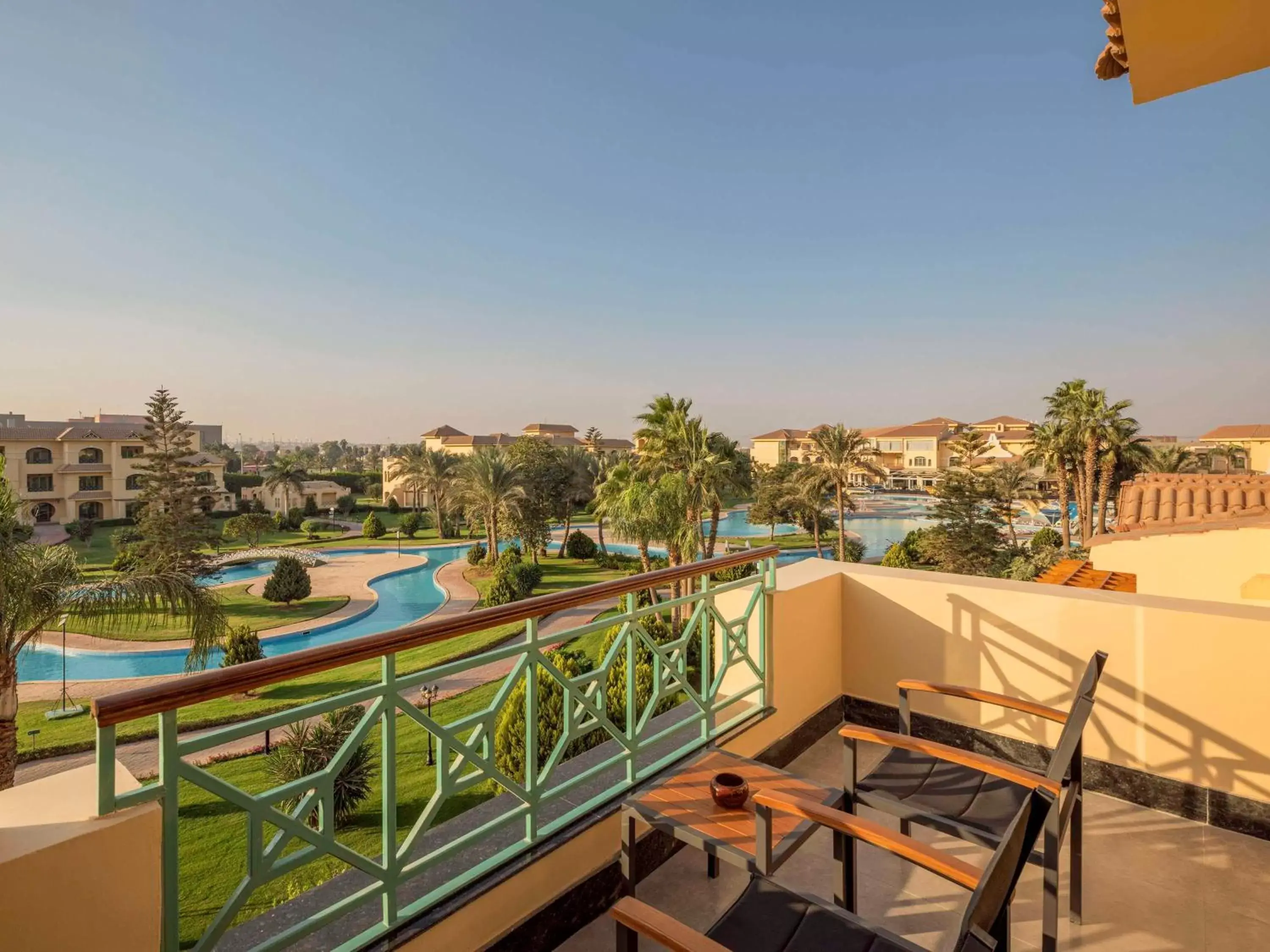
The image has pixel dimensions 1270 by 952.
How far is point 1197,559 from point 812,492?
2372 centimetres

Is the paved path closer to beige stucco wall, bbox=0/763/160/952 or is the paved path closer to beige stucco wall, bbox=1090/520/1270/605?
beige stucco wall, bbox=0/763/160/952

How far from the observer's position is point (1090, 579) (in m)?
3.90

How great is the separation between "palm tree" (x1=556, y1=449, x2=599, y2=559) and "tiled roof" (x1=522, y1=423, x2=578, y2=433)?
3426 centimetres

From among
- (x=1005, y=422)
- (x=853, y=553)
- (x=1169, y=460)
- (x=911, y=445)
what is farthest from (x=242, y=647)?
(x=1005, y=422)

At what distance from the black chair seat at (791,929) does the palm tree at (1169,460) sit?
3150cm

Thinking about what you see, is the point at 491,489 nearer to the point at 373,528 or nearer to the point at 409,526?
the point at 409,526

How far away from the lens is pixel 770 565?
9.66 ft

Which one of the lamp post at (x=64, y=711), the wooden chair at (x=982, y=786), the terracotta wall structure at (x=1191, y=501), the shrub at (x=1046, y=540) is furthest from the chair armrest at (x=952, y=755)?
the shrub at (x=1046, y=540)

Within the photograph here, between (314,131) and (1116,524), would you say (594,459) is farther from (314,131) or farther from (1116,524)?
(1116,524)

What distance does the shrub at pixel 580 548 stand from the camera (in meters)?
28.4

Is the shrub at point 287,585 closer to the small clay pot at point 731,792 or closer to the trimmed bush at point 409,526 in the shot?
the trimmed bush at point 409,526

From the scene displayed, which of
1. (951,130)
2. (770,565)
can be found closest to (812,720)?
(770,565)

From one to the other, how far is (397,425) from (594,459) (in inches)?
1271

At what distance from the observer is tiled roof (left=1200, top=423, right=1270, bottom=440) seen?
3816 centimetres
